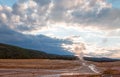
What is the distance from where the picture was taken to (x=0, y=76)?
212 ft
